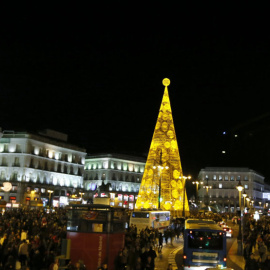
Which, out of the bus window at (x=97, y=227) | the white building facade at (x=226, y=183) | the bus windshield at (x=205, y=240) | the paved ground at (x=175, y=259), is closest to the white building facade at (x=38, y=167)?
the paved ground at (x=175, y=259)

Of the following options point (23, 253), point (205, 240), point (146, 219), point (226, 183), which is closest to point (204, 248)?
point (205, 240)

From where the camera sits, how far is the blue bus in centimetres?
1633

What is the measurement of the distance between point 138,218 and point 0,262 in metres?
18.3


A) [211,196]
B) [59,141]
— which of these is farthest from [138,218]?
[211,196]

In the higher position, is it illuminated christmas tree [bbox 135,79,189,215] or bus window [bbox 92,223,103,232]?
illuminated christmas tree [bbox 135,79,189,215]

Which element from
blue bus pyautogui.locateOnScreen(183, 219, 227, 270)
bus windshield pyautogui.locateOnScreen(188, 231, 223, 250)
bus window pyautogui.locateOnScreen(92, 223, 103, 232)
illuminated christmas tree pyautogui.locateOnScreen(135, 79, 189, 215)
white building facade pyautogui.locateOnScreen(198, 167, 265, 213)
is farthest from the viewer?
white building facade pyautogui.locateOnScreen(198, 167, 265, 213)

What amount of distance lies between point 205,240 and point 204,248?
0.34m

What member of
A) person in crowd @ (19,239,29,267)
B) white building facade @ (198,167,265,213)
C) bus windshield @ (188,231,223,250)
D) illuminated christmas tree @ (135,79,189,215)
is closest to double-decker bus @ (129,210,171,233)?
illuminated christmas tree @ (135,79,189,215)

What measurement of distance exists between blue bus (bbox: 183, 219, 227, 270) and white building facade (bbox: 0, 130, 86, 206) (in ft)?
165

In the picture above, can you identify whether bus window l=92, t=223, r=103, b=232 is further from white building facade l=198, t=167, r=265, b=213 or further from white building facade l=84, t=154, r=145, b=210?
white building facade l=198, t=167, r=265, b=213

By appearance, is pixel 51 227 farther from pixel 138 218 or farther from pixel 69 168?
pixel 69 168

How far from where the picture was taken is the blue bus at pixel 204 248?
1633 cm

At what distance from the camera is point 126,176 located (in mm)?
95812

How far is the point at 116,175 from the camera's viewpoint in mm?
93625
